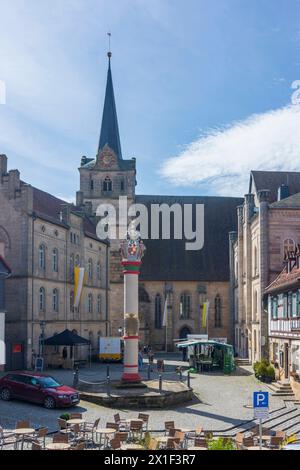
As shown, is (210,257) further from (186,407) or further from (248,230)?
(186,407)

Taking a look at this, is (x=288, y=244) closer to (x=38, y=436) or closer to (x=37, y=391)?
(x=37, y=391)

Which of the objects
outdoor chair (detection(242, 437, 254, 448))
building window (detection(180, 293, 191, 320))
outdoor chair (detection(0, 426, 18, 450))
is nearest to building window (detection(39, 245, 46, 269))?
outdoor chair (detection(0, 426, 18, 450))

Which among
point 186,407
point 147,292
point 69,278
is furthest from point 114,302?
point 186,407

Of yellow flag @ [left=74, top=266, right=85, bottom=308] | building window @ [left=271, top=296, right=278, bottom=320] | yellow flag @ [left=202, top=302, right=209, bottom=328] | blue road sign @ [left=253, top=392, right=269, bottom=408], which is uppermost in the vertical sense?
yellow flag @ [left=74, top=266, right=85, bottom=308]

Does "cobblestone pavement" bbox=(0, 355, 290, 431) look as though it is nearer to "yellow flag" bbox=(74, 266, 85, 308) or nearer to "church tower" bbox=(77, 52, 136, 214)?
"yellow flag" bbox=(74, 266, 85, 308)

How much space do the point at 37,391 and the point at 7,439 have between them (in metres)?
6.25

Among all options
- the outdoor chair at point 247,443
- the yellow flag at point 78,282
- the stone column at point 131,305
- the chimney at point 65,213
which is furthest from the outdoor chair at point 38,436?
the chimney at point 65,213

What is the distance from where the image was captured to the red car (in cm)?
2525

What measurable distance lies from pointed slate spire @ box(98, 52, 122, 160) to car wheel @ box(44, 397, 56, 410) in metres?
43.3

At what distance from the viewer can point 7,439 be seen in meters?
19.5

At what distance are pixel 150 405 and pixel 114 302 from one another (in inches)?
1365

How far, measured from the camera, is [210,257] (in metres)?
64.9
